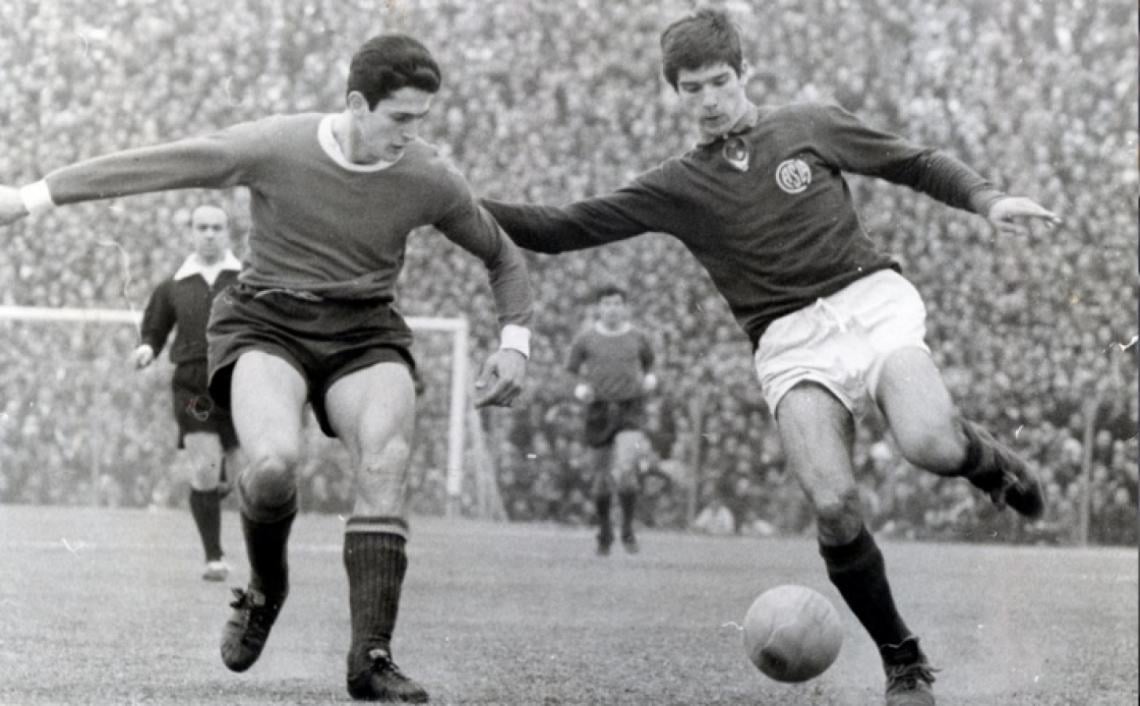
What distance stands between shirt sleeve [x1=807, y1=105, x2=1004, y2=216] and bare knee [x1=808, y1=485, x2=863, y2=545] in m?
1.03

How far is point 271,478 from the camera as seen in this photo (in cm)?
552

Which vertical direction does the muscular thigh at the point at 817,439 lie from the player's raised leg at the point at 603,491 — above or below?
above

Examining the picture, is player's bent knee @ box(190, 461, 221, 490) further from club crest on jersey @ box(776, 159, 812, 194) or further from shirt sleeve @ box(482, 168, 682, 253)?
club crest on jersey @ box(776, 159, 812, 194)

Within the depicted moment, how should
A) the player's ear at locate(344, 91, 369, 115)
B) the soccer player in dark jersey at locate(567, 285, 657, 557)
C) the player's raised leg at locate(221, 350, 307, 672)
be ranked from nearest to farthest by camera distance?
1. the player's raised leg at locate(221, 350, 307, 672)
2. the player's ear at locate(344, 91, 369, 115)
3. the soccer player in dark jersey at locate(567, 285, 657, 557)

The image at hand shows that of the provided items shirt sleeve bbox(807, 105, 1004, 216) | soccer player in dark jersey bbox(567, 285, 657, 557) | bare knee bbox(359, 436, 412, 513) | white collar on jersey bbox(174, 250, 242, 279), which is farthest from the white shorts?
soccer player in dark jersey bbox(567, 285, 657, 557)

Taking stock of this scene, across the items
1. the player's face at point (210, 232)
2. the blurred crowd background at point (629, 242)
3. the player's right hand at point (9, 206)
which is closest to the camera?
the player's right hand at point (9, 206)

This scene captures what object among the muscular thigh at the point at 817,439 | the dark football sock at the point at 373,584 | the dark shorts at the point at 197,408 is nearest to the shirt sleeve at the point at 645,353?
the dark shorts at the point at 197,408

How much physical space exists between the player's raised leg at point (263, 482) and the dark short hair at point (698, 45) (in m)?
1.49

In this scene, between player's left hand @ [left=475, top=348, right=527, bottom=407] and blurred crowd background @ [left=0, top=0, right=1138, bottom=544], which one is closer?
player's left hand @ [left=475, top=348, right=527, bottom=407]

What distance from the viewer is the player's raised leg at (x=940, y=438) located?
5539 mm

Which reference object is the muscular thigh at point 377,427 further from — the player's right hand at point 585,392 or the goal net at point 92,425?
the goal net at point 92,425

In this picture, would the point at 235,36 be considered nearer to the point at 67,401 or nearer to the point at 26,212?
the point at 67,401

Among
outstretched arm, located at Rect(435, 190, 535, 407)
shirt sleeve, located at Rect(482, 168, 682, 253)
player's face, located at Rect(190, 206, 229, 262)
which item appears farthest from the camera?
player's face, located at Rect(190, 206, 229, 262)

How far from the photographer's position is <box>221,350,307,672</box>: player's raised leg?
5535mm
